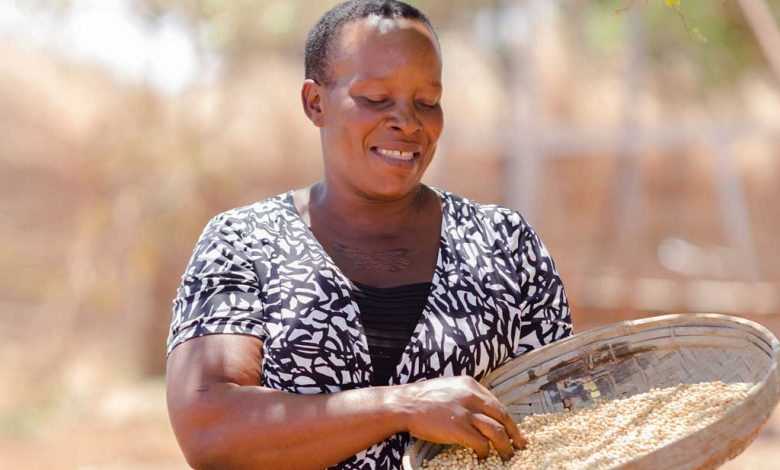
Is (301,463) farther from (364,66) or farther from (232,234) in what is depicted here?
(364,66)

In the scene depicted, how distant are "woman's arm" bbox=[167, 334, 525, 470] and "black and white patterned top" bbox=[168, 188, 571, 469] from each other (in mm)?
112

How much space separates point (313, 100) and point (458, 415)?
3.04ft

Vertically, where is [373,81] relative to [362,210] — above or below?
above

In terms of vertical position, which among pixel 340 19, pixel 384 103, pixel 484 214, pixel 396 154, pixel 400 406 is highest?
pixel 340 19

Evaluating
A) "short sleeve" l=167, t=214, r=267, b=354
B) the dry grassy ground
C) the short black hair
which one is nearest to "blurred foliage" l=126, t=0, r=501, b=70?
the dry grassy ground

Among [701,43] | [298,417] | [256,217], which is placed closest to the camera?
[298,417]

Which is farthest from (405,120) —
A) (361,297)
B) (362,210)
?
(361,297)

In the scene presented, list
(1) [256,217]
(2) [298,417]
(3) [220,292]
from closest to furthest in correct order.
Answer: (2) [298,417]
(3) [220,292]
(1) [256,217]

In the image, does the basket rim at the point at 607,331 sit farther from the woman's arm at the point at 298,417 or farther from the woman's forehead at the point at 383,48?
the woman's forehead at the point at 383,48

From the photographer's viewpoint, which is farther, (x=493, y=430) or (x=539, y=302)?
(x=539, y=302)

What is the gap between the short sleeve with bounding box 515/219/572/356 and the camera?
2.58 meters

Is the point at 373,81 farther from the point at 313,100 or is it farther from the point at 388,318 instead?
the point at 388,318

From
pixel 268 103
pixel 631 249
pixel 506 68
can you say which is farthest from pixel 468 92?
pixel 631 249

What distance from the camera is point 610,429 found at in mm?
2275
